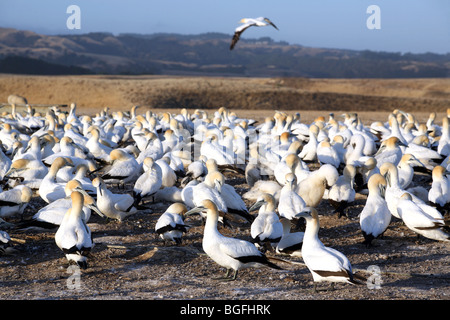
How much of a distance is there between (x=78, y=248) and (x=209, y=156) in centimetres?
521

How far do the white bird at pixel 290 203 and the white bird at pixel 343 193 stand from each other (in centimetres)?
66

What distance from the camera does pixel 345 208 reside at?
8.47 metres

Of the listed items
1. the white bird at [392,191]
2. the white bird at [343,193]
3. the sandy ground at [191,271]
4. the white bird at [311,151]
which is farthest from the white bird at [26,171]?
the white bird at [392,191]

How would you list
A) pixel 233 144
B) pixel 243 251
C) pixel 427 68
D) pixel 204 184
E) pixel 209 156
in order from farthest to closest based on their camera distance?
pixel 427 68 < pixel 233 144 < pixel 209 156 < pixel 204 184 < pixel 243 251

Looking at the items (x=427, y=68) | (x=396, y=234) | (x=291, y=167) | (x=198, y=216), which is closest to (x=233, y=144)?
(x=291, y=167)

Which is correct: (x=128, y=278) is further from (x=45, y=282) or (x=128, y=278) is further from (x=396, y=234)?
(x=396, y=234)

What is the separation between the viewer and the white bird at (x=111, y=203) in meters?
7.66

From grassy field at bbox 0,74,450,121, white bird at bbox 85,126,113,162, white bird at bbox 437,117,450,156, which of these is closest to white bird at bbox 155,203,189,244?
white bird at bbox 85,126,113,162

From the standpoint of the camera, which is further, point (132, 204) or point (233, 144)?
point (233, 144)

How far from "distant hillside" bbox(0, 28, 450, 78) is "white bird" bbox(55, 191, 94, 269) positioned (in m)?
86.2

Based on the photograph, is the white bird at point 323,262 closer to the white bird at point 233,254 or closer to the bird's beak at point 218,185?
the white bird at point 233,254

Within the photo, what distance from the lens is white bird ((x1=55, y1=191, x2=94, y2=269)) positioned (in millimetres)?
5863

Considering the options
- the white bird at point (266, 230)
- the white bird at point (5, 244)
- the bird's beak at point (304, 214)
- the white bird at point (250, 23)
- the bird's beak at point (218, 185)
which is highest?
the white bird at point (250, 23)

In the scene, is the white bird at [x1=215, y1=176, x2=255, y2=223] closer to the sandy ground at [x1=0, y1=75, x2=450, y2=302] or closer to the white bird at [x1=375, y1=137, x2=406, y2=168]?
the sandy ground at [x1=0, y1=75, x2=450, y2=302]
